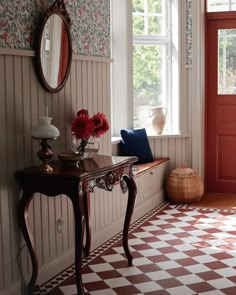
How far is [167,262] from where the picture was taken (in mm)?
4223

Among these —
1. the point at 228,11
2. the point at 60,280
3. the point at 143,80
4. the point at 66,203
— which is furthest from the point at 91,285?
the point at 228,11

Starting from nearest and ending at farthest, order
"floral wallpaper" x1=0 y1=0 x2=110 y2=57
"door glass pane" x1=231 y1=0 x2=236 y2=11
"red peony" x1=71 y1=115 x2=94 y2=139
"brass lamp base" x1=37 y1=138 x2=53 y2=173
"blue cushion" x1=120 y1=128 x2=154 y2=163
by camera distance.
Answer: "floral wallpaper" x1=0 y1=0 x2=110 y2=57 < "brass lamp base" x1=37 y1=138 x2=53 y2=173 < "red peony" x1=71 y1=115 x2=94 y2=139 < "blue cushion" x1=120 y1=128 x2=154 y2=163 < "door glass pane" x1=231 y1=0 x2=236 y2=11

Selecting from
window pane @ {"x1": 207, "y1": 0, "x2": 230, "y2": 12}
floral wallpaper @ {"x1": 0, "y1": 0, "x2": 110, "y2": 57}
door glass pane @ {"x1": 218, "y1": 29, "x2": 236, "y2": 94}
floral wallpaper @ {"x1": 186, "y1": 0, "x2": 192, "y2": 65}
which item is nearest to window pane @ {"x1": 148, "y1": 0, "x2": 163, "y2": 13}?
floral wallpaper @ {"x1": 186, "y1": 0, "x2": 192, "y2": 65}

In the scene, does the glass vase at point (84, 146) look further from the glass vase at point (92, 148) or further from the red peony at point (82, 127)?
the red peony at point (82, 127)

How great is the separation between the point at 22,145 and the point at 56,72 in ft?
2.23

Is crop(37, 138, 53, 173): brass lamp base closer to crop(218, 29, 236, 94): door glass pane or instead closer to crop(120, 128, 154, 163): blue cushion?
→ crop(120, 128, 154, 163): blue cushion

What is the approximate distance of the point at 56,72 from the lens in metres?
3.92

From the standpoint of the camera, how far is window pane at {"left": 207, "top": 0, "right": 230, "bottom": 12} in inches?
255

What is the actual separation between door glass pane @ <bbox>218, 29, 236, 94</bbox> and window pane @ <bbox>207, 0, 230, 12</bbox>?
26 cm

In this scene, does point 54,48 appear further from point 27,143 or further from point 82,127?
point 27,143

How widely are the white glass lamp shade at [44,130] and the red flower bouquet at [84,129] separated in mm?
360

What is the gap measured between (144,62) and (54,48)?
2575 mm

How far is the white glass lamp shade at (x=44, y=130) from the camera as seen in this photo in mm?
3410

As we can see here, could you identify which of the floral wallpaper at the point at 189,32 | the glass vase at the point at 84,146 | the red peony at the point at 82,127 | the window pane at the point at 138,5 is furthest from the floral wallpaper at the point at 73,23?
the floral wallpaper at the point at 189,32
